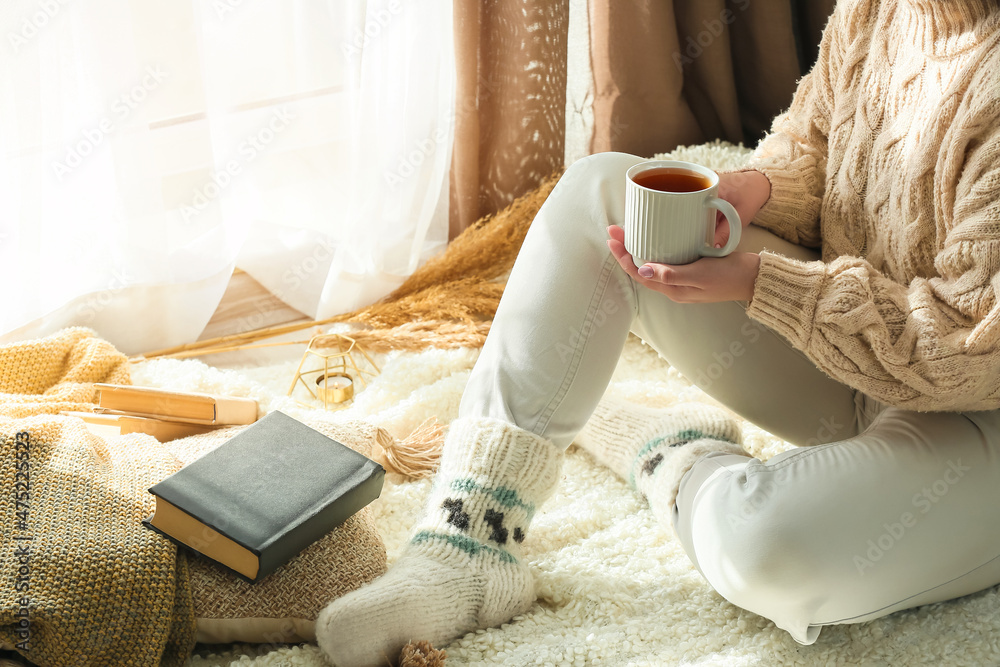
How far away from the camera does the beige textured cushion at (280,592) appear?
94 centimetres

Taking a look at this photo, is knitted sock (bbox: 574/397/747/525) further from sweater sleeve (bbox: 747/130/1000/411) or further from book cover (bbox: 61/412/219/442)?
book cover (bbox: 61/412/219/442)

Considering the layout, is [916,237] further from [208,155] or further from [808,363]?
[208,155]

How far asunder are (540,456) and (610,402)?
1.05 feet

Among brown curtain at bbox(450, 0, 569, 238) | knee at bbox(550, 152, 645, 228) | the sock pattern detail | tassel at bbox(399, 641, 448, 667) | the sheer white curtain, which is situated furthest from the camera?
brown curtain at bbox(450, 0, 569, 238)

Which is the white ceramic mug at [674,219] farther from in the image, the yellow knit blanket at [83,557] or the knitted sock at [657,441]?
the yellow knit blanket at [83,557]

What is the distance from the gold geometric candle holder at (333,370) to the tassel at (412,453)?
0.19 metres

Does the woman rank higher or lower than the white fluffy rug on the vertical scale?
higher

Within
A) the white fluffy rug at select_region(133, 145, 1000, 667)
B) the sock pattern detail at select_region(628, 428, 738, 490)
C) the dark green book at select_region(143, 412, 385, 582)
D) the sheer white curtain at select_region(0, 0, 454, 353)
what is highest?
the sheer white curtain at select_region(0, 0, 454, 353)

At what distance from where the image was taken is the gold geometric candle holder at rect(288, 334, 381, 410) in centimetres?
142

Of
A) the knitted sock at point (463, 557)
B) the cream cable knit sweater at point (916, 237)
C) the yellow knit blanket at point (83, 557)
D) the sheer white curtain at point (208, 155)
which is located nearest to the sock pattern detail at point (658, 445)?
the knitted sock at point (463, 557)

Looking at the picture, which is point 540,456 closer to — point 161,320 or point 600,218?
point 600,218

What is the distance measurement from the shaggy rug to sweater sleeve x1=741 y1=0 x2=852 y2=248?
1.23 ft

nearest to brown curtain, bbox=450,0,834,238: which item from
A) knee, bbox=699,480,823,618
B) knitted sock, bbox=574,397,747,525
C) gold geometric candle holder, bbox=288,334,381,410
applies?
gold geometric candle holder, bbox=288,334,381,410

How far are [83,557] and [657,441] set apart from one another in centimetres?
68
